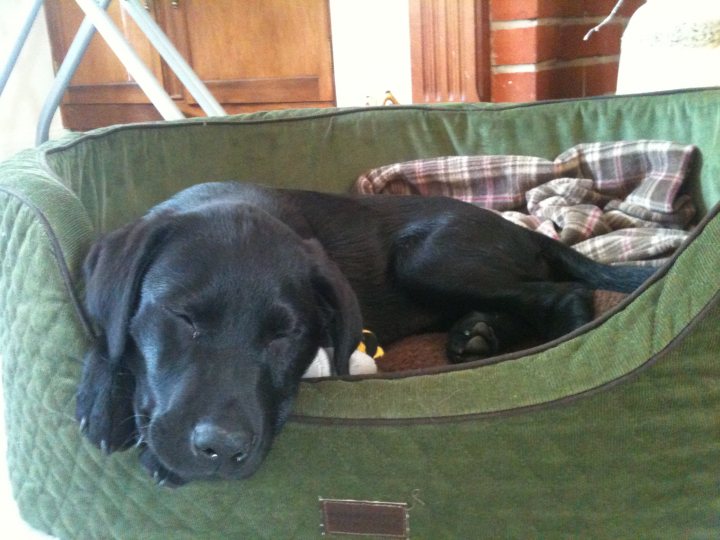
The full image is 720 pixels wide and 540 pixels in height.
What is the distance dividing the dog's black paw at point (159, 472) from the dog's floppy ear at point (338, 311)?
0.30 metres

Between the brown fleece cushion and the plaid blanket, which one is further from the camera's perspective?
the plaid blanket

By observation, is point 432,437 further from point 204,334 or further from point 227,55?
point 227,55

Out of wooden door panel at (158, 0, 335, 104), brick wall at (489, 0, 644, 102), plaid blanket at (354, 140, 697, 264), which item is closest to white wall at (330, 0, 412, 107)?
wooden door panel at (158, 0, 335, 104)

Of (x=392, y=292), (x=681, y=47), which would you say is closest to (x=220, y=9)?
(x=681, y=47)

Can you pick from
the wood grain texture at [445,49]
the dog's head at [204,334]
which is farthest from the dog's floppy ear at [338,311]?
the wood grain texture at [445,49]

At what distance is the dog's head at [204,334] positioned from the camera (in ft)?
3.24

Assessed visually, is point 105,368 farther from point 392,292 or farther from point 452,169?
point 452,169

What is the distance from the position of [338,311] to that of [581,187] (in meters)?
1.19

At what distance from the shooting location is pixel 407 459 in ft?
3.54

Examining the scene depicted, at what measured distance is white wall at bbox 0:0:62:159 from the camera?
151 inches

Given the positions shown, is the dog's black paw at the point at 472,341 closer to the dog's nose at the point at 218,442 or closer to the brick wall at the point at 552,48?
the dog's nose at the point at 218,442

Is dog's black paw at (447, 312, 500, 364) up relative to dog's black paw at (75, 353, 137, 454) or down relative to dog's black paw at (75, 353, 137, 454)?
down

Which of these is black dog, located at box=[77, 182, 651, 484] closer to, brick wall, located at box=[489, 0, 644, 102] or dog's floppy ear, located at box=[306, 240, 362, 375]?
dog's floppy ear, located at box=[306, 240, 362, 375]

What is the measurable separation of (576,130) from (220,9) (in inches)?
79.6
